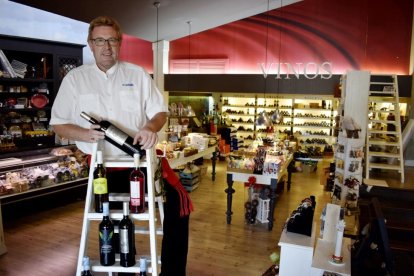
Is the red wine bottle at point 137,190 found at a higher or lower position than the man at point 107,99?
lower

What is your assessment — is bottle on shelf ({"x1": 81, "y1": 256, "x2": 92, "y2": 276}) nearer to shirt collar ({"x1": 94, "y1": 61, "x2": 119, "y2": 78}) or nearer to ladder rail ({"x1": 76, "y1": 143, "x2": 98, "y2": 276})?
ladder rail ({"x1": 76, "y1": 143, "x2": 98, "y2": 276})

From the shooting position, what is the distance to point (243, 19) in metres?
11.6

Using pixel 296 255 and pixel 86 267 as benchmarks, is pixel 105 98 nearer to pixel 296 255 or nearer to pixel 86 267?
pixel 86 267

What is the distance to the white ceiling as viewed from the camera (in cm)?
602

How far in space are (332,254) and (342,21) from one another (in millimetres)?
9049

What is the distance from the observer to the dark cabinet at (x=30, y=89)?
6148mm

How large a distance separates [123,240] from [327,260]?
1.70m

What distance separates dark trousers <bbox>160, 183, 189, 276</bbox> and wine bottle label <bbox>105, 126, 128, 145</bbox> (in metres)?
0.54

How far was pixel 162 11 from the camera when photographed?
24.5 ft

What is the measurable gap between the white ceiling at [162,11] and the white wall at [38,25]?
68 cm

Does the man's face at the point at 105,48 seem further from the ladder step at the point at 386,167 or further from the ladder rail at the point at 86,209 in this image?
the ladder step at the point at 386,167

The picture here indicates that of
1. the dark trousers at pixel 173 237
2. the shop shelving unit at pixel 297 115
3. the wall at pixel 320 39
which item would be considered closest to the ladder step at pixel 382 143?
Result: the wall at pixel 320 39

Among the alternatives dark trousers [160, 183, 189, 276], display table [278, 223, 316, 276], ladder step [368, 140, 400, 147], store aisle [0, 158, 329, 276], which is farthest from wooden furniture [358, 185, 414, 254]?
dark trousers [160, 183, 189, 276]

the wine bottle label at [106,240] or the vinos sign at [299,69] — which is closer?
the wine bottle label at [106,240]
